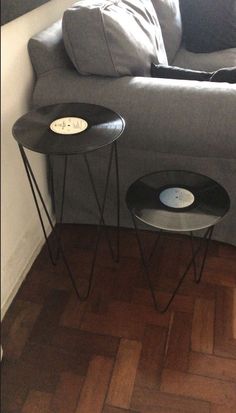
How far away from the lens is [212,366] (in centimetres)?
121

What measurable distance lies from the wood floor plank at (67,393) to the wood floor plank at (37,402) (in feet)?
0.05

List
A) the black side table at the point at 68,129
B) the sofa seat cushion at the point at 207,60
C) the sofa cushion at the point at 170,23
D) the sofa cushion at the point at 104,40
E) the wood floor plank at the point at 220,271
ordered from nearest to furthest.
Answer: the black side table at the point at 68,129 → the sofa cushion at the point at 104,40 → the wood floor plank at the point at 220,271 → the sofa cushion at the point at 170,23 → the sofa seat cushion at the point at 207,60

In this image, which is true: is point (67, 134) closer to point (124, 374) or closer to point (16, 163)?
point (16, 163)

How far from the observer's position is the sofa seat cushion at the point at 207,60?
6.61 feet

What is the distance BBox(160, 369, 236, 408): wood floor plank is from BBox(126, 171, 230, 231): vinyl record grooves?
450 mm

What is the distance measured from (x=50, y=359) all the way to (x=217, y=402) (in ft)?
1.67

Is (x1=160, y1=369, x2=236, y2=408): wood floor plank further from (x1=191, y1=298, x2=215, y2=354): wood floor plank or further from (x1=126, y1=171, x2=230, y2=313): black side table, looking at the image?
(x1=126, y1=171, x2=230, y2=313): black side table

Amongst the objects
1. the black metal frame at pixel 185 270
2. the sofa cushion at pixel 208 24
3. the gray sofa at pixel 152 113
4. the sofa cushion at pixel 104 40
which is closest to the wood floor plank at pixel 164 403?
the black metal frame at pixel 185 270

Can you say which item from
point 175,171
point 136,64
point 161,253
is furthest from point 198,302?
point 136,64

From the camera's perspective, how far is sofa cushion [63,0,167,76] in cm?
129

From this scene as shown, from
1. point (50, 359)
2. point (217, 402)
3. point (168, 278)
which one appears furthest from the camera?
point (168, 278)

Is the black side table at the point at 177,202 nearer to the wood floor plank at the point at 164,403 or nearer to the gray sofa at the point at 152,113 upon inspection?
the gray sofa at the point at 152,113

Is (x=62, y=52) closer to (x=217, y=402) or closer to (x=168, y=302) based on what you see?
(x=168, y=302)

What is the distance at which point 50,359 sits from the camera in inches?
48.1
